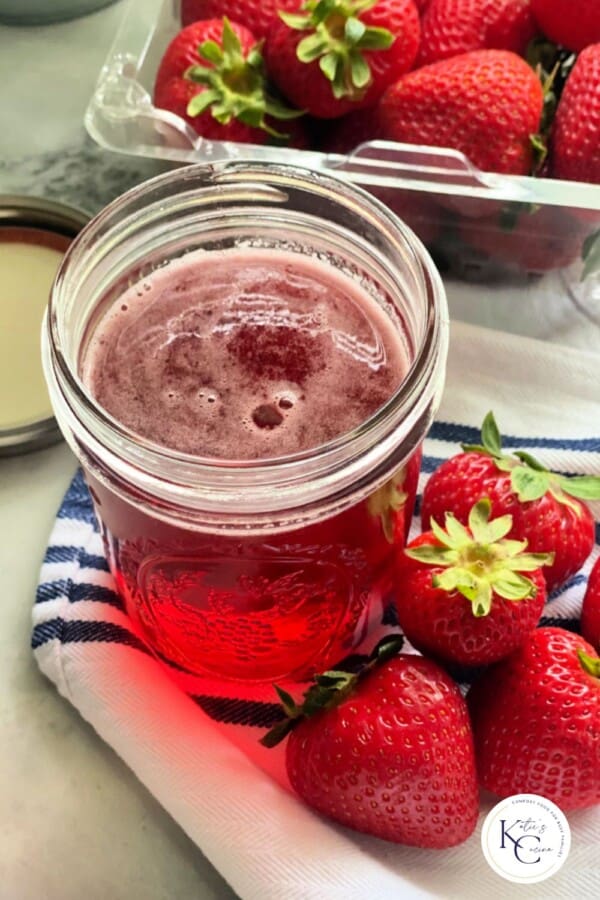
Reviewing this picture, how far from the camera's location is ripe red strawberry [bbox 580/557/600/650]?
Answer: 826 mm

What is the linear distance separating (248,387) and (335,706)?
0.70 feet

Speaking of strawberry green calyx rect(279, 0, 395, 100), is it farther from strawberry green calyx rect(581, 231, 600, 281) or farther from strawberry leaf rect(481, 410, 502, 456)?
strawberry leaf rect(481, 410, 502, 456)

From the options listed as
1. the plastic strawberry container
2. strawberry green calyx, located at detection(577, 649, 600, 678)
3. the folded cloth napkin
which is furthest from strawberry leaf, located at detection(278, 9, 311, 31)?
strawberry green calyx, located at detection(577, 649, 600, 678)

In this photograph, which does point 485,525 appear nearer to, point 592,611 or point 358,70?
point 592,611

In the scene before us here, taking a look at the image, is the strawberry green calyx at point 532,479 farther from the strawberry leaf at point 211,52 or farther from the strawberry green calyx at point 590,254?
the strawberry leaf at point 211,52

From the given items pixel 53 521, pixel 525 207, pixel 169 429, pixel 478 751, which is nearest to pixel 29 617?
pixel 53 521

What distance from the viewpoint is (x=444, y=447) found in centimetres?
97

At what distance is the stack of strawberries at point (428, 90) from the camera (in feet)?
3.32

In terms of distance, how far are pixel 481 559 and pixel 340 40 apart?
51cm

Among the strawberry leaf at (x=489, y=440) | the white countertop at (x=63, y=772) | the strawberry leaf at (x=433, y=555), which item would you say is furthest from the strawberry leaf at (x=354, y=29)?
the strawberry leaf at (x=433, y=555)

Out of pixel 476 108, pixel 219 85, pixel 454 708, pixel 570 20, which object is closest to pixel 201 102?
pixel 219 85

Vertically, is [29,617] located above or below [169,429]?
below

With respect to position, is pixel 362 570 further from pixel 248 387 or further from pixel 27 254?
pixel 27 254

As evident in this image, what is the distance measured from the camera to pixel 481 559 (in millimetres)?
758
